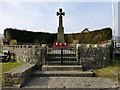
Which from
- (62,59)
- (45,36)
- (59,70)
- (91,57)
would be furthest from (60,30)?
(59,70)

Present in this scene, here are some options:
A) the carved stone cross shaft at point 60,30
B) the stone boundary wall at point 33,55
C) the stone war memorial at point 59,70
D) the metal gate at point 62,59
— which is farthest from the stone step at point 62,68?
the carved stone cross shaft at point 60,30

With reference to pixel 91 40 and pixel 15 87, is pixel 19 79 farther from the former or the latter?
pixel 91 40

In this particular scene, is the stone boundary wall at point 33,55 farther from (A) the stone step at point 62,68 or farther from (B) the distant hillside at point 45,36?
(B) the distant hillside at point 45,36

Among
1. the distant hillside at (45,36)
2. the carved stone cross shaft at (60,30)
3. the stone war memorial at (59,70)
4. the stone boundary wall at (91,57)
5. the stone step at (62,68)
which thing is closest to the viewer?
the stone war memorial at (59,70)

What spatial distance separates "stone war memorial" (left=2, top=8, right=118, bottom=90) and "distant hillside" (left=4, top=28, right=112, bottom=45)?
1300 centimetres

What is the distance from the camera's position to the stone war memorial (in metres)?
8.29

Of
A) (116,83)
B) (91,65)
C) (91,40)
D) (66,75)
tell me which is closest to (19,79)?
(66,75)

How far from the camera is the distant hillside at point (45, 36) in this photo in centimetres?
2867

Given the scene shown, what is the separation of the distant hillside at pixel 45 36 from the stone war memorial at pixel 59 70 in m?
13.0

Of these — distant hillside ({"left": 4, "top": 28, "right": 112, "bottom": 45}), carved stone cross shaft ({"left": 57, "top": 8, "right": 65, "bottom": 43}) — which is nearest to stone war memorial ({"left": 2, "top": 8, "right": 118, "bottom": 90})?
carved stone cross shaft ({"left": 57, "top": 8, "right": 65, "bottom": 43})

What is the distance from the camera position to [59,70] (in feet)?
38.4

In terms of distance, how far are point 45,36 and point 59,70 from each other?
796 inches

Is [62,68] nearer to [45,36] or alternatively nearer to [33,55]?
[33,55]

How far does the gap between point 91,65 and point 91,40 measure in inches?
645
